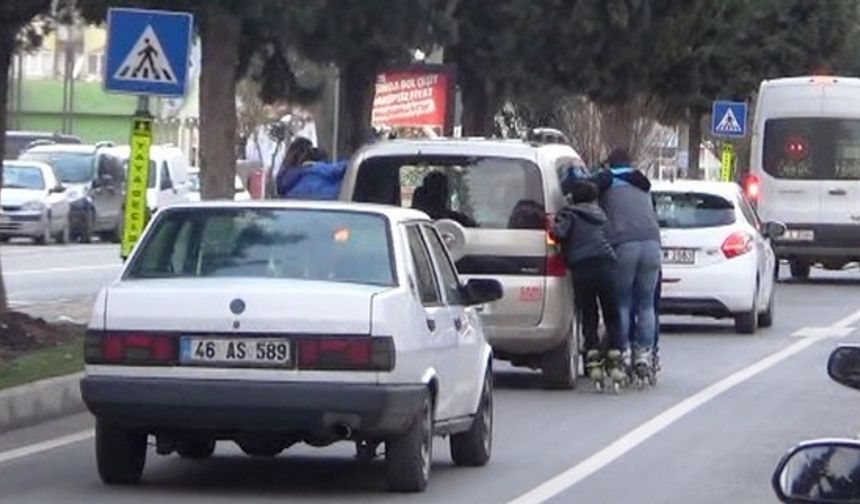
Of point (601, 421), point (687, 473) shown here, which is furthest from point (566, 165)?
point (687, 473)

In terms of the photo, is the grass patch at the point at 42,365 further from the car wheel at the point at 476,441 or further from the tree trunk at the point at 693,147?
the tree trunk at the point at 693,147

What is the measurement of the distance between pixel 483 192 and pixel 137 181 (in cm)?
278

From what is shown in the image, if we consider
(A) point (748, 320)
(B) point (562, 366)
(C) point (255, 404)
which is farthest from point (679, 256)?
(C) point (255, 404)

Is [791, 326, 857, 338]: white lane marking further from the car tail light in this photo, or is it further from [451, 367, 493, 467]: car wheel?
the car tail light

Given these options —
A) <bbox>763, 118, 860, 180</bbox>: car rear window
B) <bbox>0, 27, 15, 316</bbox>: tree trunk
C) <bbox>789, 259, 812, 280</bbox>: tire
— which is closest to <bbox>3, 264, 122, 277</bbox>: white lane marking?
<bbox>763, 118, 860, 180</bbox>: car rear window

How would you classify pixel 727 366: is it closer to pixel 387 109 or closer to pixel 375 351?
pixel 375 351

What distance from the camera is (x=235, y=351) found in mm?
11945

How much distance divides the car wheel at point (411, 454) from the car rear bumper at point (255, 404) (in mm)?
261

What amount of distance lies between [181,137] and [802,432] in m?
73.3

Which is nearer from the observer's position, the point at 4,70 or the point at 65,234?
the point at 4,70

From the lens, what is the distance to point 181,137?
8869 cm

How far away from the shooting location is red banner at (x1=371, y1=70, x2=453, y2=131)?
3212cm

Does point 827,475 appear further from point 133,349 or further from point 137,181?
point 137,181

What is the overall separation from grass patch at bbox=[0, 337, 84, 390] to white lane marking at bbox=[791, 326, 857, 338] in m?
10.6
